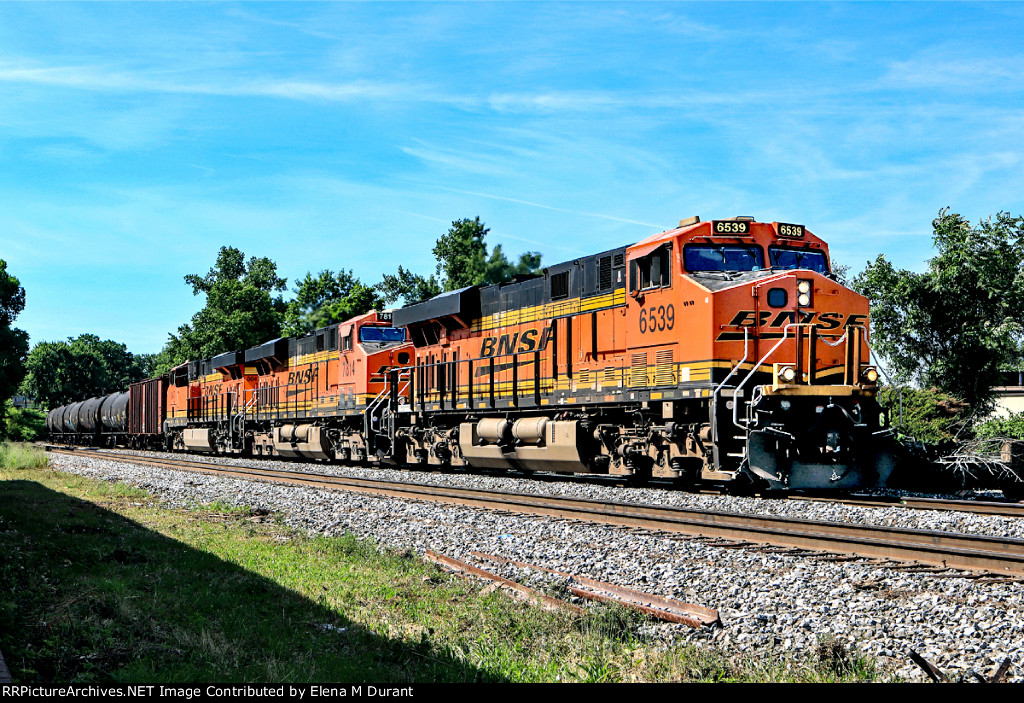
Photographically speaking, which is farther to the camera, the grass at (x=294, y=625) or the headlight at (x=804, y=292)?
the headlight at (x=804, y=292)

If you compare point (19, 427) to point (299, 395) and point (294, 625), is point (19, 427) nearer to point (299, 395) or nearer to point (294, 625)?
point (299, 395)

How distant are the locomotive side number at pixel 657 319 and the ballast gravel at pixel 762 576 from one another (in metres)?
2.50

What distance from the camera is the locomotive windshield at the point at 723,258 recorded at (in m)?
13.1

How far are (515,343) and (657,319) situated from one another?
4414 millimetres

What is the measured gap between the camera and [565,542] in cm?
908

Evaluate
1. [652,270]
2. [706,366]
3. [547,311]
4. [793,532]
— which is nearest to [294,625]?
[793,532]

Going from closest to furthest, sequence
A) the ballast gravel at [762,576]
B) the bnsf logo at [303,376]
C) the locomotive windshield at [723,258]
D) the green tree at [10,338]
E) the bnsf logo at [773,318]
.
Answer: the ballast gravel at [762,576] → the bnsf logo at [773,318] → the locomotive windshield at [723,258] → the bnsf logo at [303,376] → the green tree at [10,338]

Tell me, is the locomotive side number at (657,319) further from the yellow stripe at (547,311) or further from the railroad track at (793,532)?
the railroad track at (793,532)

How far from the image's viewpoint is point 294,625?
6242 millimetres

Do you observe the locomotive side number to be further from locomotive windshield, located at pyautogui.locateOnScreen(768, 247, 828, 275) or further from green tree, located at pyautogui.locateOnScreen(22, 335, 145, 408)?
green tree, located at pyautogui.locateOnScreen(22, 335, 145, 408)

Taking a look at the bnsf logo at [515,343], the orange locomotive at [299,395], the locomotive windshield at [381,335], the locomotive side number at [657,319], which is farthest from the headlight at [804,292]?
the locomotive windshield at [381,335]

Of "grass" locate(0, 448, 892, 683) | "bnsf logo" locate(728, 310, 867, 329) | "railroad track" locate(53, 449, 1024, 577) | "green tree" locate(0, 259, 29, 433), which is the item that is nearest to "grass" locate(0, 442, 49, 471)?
"green tree" locate(0, 259, 29, 433)

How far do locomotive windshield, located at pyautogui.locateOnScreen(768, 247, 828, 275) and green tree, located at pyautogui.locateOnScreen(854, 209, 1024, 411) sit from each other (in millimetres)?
9321

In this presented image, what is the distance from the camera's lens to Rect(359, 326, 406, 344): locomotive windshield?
23.1 meters
